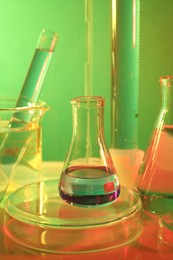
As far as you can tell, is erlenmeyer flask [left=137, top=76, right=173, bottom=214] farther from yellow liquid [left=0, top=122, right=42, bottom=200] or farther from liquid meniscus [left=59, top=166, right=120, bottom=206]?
yellow liquid [left=0, top=122, right=42, bottom=200]

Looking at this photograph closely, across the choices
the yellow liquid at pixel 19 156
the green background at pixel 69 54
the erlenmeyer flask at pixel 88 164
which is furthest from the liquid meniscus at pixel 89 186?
the green background at pixel 69 54

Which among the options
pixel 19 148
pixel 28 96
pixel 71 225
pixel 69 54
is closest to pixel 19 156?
pixel 19 148

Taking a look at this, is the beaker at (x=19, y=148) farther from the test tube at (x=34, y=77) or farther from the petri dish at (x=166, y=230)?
the petri dish at (x=166, y=230)

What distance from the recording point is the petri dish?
533mm

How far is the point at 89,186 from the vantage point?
56cm

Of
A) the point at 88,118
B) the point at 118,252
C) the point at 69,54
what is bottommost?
the point at 118,252

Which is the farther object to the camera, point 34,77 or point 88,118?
point 34,77

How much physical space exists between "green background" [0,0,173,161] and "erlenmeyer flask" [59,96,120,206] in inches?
14.2

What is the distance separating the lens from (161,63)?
0.96 metres

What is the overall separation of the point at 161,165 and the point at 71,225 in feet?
0.65

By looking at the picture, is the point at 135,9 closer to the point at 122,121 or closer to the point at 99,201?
the point at 122,121

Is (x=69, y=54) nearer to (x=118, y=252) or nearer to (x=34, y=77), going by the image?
(x=34, y=77)

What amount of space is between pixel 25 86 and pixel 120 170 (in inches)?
9.3

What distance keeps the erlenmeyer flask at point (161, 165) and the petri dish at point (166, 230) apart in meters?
0.04
